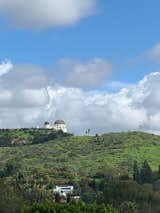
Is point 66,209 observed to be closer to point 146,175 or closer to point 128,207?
point 128,207

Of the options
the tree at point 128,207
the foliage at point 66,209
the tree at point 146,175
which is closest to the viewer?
the foliage at point 66,209

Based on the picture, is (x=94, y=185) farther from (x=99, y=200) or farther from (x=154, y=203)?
→ (x=154, y=203)

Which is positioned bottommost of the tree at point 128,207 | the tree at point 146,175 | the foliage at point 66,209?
the foliage at point 66,209

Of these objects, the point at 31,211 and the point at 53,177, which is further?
the point at 53,177

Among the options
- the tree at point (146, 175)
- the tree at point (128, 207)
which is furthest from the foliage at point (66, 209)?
the tree at point (146, 175)

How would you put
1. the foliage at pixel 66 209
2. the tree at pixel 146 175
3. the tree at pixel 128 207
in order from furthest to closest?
the tree at pixel 146 175 → the tree at pixel 128 207 → the foliage at pixel 66 209

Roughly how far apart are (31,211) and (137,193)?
4434 cm

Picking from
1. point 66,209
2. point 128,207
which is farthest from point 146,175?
point 66,209

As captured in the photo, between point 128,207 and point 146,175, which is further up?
point 146,175

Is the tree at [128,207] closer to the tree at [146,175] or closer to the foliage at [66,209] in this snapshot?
the foliage at [66,209]

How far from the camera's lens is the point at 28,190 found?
15975 cm

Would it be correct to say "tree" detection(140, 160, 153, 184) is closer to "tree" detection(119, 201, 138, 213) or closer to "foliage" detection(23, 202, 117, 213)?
"tree" detection(119, 201, 138, 213)

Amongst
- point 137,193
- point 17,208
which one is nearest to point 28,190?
point 137,193

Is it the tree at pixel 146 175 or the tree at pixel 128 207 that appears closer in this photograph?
the tree at pixel 128 207
